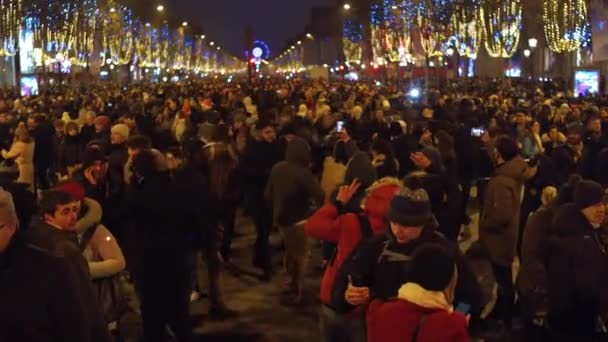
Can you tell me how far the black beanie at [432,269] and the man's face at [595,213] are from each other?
2633 mm

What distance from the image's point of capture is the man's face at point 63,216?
6242 mm

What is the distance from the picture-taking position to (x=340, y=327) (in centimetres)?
610

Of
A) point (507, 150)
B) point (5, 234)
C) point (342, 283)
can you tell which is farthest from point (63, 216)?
point (507, 150)

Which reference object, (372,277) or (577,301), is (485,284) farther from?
(372,277)

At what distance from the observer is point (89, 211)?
7.06 metres

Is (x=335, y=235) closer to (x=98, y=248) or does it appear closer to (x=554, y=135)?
(x=98, y=248)

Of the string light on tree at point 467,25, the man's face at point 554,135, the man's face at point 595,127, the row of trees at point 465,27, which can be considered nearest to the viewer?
the man's face at point 595,127

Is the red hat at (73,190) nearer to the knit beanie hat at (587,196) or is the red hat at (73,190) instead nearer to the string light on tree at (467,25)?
the knit beanie hat at (587,196)

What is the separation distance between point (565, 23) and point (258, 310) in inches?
1149

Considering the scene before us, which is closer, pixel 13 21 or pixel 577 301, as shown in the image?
pixel 577 301

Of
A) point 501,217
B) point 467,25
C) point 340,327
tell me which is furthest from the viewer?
point 467,25

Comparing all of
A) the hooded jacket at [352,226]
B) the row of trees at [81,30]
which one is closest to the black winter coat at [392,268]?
the hooded jacket at [352,226]

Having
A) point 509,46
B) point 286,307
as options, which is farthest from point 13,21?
point 286,307

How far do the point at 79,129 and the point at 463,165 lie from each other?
666 centimetres
